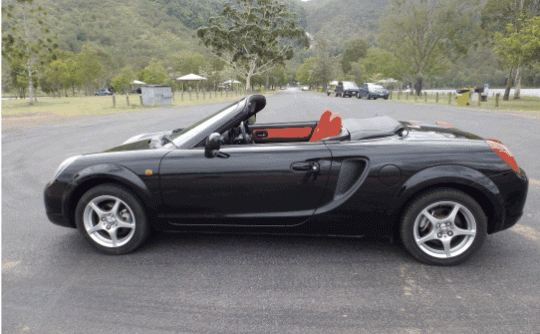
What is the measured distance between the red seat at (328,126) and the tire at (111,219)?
1739mm

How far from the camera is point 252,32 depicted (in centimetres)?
5941

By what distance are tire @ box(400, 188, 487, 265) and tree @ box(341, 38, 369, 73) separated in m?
102

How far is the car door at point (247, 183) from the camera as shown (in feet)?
10.00

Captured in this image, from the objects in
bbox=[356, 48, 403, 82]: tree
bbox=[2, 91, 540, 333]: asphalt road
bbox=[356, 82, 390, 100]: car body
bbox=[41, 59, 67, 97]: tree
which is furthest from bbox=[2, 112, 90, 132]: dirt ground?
bbox=[356, 48, 403, 82]: tree

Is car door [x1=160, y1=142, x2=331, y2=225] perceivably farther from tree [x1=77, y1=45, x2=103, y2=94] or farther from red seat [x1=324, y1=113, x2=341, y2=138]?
tree [x1=77, y1=45, x2=103, y2=94]

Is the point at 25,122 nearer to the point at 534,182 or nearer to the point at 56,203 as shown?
the point at 56,203

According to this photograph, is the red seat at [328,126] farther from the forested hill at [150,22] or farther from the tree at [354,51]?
the forested hill at [150,22]

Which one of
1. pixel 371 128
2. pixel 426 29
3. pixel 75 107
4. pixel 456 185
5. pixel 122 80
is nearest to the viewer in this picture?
pixel 456 185

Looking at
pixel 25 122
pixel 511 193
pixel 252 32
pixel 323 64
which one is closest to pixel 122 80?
pixel 252 32

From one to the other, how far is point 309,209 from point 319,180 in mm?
253

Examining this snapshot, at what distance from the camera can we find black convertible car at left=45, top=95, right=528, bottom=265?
2.99 metres

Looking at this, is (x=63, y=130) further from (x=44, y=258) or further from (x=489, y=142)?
(x=489, y=142)

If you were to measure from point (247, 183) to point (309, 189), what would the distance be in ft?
1.63

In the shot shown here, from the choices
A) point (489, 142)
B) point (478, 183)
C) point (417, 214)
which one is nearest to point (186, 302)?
point (417, 214)
